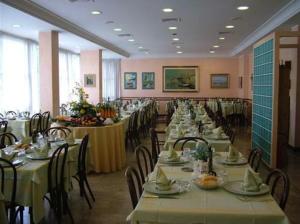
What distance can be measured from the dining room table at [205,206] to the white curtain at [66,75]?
11758 mm

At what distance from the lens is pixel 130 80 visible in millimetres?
18094

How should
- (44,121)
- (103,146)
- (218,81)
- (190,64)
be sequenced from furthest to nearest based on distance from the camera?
(190,64) < (218,81) < (44,121) < (103,146)

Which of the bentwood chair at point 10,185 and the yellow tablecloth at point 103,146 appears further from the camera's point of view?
the yellow tablecloth at point 103,146

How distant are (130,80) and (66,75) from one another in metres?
4.46

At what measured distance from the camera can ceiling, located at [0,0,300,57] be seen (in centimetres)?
699

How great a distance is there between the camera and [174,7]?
7270 millimetres

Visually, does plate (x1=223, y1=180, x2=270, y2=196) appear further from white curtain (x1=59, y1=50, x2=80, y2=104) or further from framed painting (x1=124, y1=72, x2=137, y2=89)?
framed painting (x1=124, y1=72, x2=137, y2=89)

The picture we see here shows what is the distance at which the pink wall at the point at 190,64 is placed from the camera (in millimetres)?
17531

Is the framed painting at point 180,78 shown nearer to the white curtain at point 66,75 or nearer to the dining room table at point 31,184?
the white curtain at point 66,75

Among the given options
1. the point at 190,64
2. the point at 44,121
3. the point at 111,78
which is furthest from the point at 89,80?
the point at 190,64

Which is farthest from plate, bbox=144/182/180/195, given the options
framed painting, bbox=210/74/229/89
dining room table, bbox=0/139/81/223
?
framed painting, bbox=210/74/229/89

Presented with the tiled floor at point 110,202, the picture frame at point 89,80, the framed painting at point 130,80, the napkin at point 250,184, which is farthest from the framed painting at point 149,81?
the napkin at point 250,184

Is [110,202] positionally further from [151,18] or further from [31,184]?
[151,18]

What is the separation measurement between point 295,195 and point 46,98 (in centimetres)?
682
